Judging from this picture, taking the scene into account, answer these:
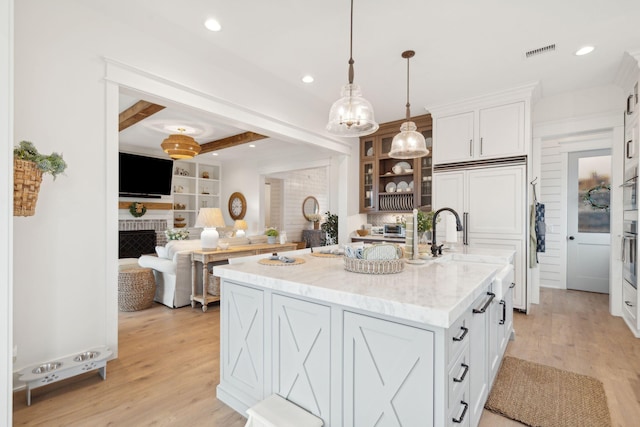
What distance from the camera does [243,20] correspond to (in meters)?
2.60

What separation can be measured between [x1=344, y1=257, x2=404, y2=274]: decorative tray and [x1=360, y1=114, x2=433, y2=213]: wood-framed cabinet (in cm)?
339

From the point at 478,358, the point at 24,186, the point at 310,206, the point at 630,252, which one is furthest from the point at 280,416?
the point at 310,206

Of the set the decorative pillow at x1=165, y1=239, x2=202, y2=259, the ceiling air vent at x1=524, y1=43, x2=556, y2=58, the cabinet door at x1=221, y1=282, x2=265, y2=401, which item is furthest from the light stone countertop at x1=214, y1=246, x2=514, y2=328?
the ceiling air vent at x1=524, y1=43, x2=556, y2=58

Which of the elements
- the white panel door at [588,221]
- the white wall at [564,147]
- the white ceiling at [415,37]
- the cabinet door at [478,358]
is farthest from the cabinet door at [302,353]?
the white panel door at [588,221]

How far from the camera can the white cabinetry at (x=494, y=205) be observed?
3.93 meters

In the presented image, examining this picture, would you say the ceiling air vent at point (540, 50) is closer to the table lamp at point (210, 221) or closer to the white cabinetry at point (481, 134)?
the white cabinetry at point (481, 134)

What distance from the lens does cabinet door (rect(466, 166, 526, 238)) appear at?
3959 millimetres

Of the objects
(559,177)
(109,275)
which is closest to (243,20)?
(109,275)

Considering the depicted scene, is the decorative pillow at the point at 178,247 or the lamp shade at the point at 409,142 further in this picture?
the decorative pillow at the point at 178,247

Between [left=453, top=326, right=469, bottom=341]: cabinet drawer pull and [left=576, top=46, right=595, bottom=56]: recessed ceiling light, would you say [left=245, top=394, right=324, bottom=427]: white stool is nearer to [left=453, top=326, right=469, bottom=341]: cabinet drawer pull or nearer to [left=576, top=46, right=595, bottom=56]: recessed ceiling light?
[left=453, top=326, right=469, bottom=341]: cabinet drawer pull

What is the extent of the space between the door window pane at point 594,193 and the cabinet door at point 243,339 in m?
5.56

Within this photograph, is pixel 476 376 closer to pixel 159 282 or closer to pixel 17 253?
pixel 17 253

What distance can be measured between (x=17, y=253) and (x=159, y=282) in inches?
92.3

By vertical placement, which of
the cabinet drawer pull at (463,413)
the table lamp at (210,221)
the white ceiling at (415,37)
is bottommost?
the cabinet drawer pull at (463,413)
